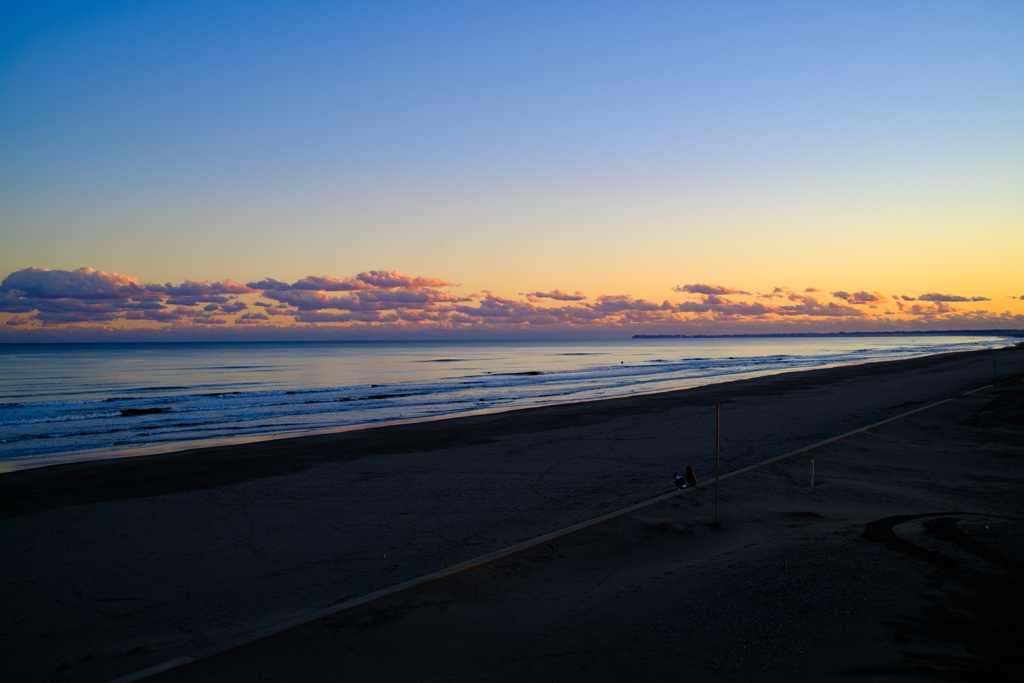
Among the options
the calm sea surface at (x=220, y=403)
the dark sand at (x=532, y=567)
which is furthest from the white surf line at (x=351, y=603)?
the calm sea surface at (x=220, y=403)

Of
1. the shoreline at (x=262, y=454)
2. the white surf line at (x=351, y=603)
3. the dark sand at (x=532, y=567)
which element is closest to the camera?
the white surf line at (x=351, y=603)

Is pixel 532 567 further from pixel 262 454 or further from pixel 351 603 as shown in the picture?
pixel 262 454

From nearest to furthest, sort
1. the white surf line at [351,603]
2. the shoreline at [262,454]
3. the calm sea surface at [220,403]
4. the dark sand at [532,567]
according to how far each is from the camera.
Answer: the white surf line at [351,603] < the dark sand at [532,567] < the shoreline at [262,454] < the calm sea surface at [220,403]

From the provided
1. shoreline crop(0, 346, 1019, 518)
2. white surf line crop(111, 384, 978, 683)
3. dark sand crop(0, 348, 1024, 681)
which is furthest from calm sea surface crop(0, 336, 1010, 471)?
white surf line crop(111, 384, 978, 683)

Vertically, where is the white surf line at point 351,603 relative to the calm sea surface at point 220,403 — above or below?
above

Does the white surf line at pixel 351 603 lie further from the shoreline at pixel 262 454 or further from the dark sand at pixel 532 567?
the shoreline at pixel 262 454

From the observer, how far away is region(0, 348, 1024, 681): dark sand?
15.7 ft

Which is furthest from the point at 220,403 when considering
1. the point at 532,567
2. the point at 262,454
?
the point at 532,567

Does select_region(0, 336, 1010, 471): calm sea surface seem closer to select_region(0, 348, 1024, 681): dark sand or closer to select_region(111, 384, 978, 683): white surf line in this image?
select_region(0, 348, 1024, 681): dark sand

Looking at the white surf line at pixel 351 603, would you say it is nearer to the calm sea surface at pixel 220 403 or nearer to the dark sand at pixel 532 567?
the dark sand at pixel 532 567

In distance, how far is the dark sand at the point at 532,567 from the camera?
188 inches

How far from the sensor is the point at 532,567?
261 inches

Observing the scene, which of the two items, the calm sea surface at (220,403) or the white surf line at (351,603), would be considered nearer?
the white surf line at (351,603)

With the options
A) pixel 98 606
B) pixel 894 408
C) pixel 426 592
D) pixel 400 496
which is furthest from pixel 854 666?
pixel 894 408
